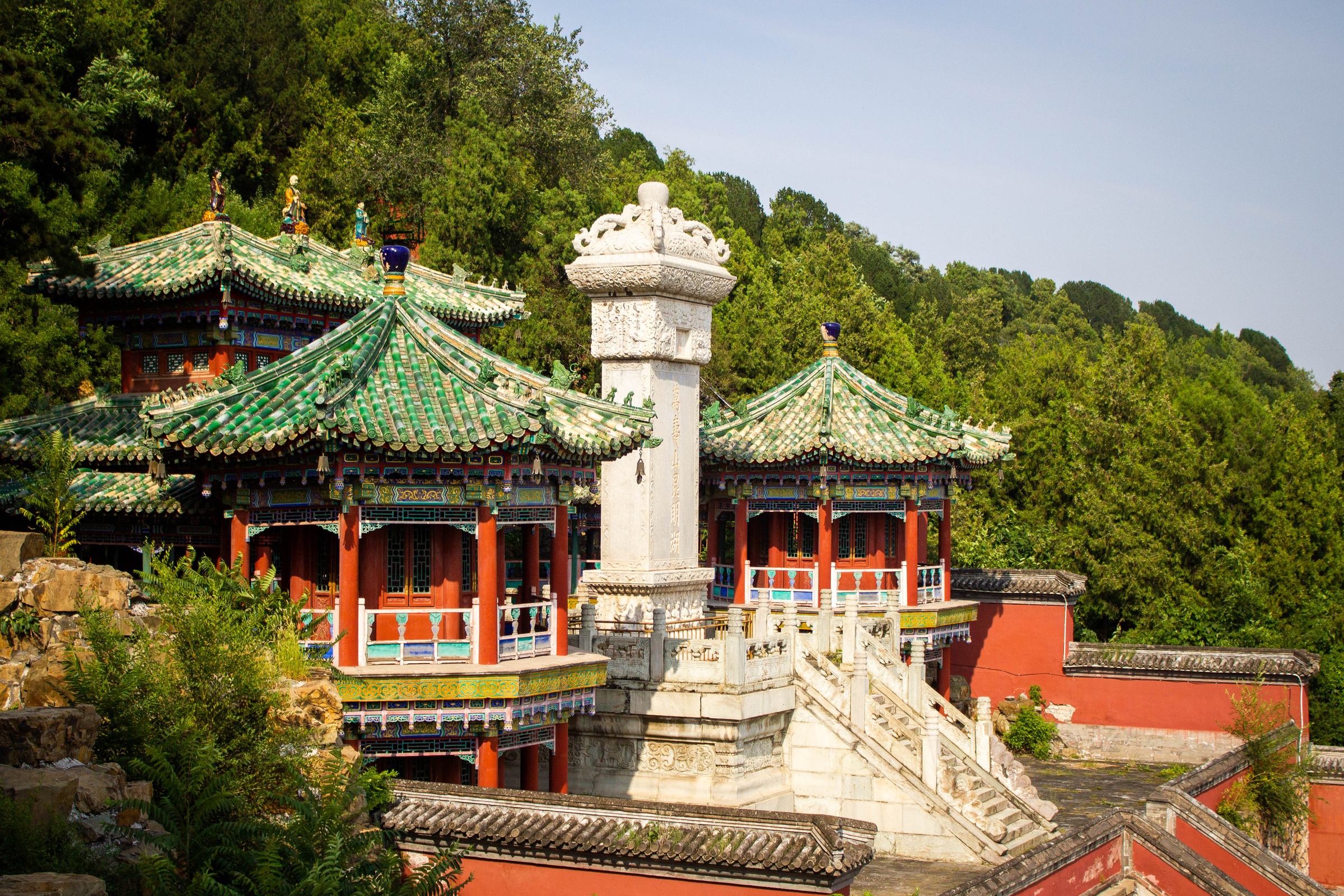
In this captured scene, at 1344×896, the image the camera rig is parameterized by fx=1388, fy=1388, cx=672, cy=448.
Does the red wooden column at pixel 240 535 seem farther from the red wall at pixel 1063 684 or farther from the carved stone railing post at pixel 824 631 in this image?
the red wall at pixel 1063 684

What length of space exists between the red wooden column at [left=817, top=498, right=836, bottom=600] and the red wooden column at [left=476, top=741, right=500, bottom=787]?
33.9 feet

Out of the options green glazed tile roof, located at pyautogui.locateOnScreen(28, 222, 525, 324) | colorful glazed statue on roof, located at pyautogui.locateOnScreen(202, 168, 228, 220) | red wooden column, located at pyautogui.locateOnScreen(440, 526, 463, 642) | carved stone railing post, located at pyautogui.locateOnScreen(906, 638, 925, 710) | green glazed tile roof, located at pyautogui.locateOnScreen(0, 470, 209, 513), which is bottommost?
carved stone railing post, located at pyautogui.locateOnScreen(906, 638, 925, 710)

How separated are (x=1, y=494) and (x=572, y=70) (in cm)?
3237

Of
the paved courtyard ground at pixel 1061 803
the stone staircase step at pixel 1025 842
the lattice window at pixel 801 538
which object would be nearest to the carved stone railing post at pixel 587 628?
the paved courtyard ground at pixel 1061 803

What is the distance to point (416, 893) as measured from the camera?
10273mm

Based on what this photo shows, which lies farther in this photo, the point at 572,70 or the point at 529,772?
the point at 572,70

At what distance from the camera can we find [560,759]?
17.3m

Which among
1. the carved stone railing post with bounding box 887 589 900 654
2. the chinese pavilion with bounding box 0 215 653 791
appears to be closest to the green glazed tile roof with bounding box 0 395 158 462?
the chinese pavilion with bounding box 0 215 653 791

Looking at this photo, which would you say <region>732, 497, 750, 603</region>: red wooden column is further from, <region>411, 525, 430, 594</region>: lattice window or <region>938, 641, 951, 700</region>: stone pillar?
<region>411, 525, 430, 594</region>: lattice window

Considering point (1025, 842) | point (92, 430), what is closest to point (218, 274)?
point (92, 430)

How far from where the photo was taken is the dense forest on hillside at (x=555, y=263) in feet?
112

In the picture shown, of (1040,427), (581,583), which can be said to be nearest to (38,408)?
(581,583)

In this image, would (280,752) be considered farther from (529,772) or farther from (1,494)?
(1,494)

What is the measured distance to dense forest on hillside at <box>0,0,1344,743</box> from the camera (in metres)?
34.2
